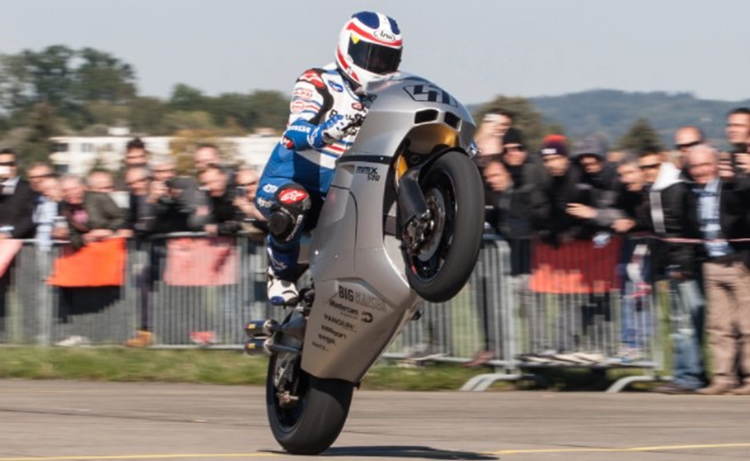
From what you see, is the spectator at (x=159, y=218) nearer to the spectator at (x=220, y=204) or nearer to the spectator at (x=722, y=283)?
the spectator at (x=220, y=204)

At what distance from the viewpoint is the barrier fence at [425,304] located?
42.6 ft

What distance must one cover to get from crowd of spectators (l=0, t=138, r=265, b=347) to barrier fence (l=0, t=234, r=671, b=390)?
119 mm

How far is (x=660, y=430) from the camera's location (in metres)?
9.22

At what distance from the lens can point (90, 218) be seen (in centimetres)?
1583

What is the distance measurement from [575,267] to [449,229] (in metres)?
6.42

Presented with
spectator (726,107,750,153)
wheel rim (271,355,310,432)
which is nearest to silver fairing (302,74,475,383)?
wheel rim (271,355,310,432)

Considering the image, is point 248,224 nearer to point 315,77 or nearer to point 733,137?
point 733,137

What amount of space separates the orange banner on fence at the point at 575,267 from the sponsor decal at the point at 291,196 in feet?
18.6

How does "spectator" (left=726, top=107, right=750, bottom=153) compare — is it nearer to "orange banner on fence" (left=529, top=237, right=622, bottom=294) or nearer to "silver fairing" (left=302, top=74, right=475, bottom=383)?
"orange banner on fence" (left=529, top=237, right=622, bottom=294)

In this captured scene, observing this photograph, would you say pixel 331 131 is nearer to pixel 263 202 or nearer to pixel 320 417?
pixel 263 202

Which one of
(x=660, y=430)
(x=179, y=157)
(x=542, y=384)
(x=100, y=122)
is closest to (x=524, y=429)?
(x=660, y=430)

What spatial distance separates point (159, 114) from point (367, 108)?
159878 millimetres

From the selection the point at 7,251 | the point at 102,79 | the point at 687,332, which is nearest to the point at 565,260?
the point at 687,332

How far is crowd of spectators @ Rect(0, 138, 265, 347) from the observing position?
15141 millimetres
